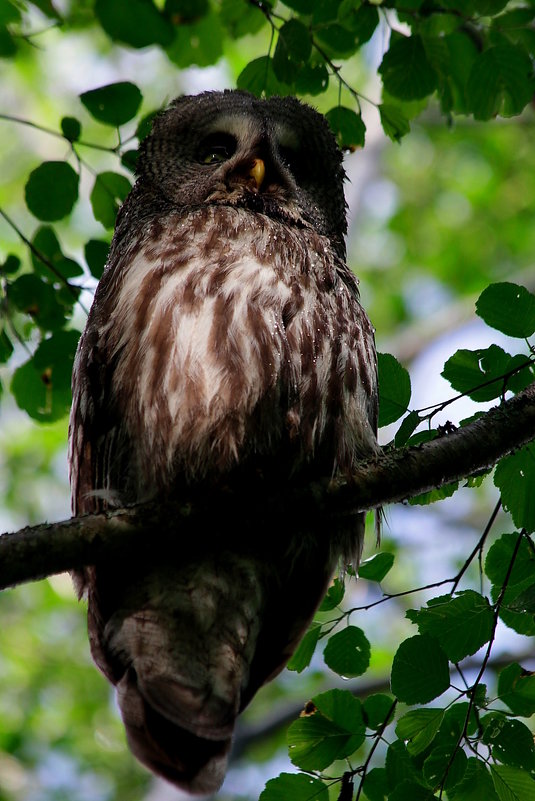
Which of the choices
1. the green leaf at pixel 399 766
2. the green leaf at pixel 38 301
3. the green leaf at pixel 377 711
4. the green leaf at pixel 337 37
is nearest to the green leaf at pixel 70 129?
the green leaf at pixel 38 301

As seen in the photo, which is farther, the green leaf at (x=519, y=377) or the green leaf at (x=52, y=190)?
the green leaf at (x=52, y=190)

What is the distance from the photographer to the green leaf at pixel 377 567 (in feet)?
9.41

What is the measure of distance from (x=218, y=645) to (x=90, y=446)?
77cm

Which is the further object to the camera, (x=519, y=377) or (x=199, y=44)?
(x=199, y=44)

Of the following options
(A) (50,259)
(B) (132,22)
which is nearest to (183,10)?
(B) (132,22)

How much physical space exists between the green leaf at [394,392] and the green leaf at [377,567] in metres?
0.41

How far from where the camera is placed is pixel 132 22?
3.41 metres

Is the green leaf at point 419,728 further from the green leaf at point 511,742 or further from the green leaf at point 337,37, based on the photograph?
the green leaf at point 337,37

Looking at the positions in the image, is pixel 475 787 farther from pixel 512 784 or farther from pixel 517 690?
pixel 517 690

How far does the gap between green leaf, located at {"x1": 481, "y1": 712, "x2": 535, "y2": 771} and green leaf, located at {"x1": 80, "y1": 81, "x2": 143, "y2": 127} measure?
2306 millimetres

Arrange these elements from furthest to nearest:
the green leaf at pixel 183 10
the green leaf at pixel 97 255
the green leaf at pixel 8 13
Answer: the green leaf at pixel 183 10 → the green leaf at pixel 97 255 → the green leaf at pixel 8 13

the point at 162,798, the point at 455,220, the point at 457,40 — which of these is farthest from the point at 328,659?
the point at 455,220

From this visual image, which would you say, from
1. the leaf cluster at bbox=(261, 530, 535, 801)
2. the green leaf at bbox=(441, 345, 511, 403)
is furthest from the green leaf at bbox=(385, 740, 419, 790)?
the green leaf at bbox=(441, 345, 511, 403)

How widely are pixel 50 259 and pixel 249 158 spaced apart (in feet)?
2.89
